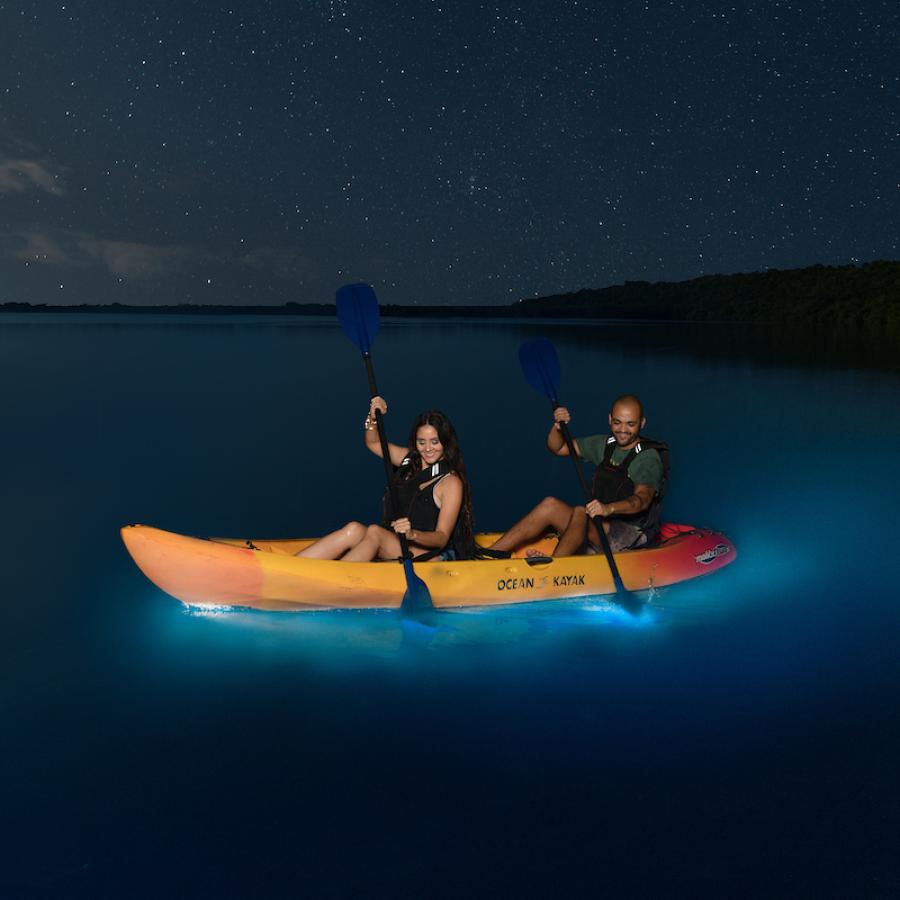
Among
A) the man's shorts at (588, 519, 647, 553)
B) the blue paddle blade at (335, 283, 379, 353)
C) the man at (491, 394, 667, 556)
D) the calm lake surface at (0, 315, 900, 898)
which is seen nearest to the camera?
the calm lake surface at (0, 315, 900, 898)

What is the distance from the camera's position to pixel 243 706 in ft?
14.8

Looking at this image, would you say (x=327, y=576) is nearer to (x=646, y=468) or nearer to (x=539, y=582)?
(x=539, y=582)

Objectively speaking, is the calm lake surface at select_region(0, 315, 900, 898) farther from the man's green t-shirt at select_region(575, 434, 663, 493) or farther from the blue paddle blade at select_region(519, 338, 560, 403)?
the blue paddle blade at select_region(519, 338, 560, 403)

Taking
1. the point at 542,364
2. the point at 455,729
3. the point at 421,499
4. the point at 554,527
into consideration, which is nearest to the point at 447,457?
the point at 421,499

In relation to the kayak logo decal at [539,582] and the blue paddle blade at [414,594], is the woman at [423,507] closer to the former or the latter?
the blue paddle blade at [414,594]

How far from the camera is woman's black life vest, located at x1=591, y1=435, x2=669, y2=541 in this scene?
222 inches

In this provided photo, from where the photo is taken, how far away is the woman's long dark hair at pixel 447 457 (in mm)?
5160

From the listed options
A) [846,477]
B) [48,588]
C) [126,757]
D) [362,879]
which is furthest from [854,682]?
[846,477]

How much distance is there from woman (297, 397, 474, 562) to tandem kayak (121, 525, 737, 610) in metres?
0.16

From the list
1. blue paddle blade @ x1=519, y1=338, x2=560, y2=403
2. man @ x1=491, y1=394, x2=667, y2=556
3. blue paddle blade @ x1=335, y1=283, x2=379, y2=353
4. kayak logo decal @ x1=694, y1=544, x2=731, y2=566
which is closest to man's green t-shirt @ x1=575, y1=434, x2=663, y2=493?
man @ x1=491, y1=394, x2=667, y2=556

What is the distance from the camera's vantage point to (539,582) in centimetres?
530

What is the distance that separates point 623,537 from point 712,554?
679 mm

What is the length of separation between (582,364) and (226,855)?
24907 mm

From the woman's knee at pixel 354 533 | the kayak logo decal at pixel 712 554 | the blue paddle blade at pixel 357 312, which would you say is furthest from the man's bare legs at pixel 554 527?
the blue paddle blade at pixel 357 312
